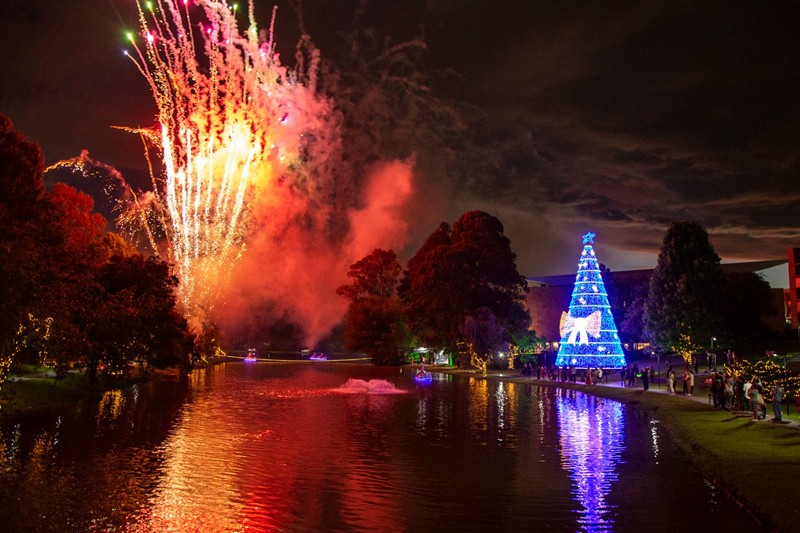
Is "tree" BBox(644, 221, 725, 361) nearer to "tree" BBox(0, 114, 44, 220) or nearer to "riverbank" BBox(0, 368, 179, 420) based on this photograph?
"riverbank" BBox(0, 368, 179, 420)

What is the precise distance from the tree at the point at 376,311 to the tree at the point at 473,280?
15.4 metres

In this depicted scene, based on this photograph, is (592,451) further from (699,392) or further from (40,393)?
(40,393)

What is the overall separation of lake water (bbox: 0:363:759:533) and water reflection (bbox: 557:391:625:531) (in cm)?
7

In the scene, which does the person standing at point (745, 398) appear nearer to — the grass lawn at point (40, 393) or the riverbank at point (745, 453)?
the riverbank at point (745, 453)

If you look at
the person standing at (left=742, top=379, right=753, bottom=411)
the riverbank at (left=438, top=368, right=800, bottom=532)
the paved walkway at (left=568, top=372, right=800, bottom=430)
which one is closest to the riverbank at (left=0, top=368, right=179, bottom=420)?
the riverbank at (left=438, top=368, right=800, bottom=532)

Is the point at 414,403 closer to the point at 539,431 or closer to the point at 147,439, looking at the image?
the point at 539,431

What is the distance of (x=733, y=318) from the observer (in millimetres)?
63844

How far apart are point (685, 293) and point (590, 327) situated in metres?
11.7

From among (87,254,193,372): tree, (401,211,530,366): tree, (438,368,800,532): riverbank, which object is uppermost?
(401,211,530,366): tree

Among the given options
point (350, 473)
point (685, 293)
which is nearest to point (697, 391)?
point (685, 293)

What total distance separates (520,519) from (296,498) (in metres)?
4.81

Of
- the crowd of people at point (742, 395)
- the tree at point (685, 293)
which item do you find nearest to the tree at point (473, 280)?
the tree at point (685, 293)

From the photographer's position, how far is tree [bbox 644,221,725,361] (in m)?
61.0

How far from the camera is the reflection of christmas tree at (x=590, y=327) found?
184 feet
